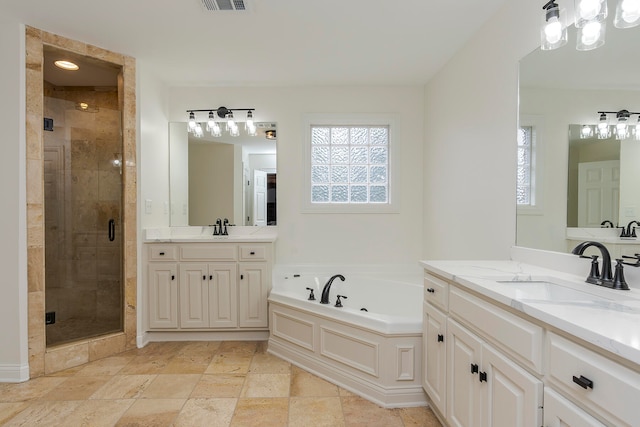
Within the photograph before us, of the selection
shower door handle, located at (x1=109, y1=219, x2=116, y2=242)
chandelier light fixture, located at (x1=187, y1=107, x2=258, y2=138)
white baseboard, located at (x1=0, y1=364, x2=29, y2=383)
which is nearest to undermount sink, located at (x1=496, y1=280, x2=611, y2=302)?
chandelier light fixture, located at (x1=187, y1=107, x2=258, y2=138)

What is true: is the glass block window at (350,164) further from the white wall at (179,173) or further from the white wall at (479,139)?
the white wall at (179,173)

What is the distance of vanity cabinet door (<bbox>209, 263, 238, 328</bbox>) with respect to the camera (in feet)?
9.68

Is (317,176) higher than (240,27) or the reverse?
the reverse

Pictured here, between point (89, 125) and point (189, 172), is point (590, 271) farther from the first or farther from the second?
point (89, 125)

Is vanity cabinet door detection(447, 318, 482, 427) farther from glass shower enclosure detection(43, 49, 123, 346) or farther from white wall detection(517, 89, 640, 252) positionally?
glass shower enclosure detection(43, 49, 123, 346)

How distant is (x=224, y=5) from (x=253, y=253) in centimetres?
188

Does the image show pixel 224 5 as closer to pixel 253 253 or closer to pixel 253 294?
pixel 253 253

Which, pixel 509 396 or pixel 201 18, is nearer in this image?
pixel 509 396

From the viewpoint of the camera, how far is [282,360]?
260cm

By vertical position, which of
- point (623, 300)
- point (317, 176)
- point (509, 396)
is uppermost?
point (317, 176)

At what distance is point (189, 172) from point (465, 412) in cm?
307

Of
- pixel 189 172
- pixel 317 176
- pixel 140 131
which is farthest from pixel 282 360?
pixel 140 131

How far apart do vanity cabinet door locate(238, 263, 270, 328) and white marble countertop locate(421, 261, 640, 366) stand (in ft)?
5.14

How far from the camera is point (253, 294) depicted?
116 inches
